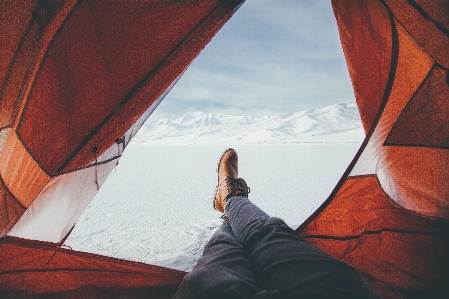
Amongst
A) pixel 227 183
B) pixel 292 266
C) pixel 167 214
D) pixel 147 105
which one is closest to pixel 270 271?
pixel 292 266

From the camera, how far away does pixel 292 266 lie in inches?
21.3

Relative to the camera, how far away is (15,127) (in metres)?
0.76

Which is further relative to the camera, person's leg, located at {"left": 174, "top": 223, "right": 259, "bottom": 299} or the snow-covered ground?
the snow-covered ground

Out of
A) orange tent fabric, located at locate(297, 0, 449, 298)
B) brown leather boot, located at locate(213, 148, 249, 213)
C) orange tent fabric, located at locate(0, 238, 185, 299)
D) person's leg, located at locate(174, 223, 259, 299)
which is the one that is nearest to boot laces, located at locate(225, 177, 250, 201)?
brown leather boot, located at locate(213, 148, 249, 213)

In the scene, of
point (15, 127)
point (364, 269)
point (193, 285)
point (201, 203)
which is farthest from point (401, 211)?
point (201, 203)

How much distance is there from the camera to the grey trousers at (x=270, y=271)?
46cm

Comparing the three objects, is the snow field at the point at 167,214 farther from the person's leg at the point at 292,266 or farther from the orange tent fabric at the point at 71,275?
the person's leg at the point at 292,266

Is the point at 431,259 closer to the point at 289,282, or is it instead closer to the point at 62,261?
the point at 289,282

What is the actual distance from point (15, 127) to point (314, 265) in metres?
0.93

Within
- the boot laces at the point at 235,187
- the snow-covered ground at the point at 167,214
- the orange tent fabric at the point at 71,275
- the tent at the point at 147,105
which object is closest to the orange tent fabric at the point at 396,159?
the tent at the point at 147,105

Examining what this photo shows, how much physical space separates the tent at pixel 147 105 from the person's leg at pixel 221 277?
41 cm

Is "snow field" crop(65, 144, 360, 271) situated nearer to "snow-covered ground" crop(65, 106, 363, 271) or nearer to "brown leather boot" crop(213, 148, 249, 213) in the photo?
"snow-covered ground" crop(65, 106, 363, 271)

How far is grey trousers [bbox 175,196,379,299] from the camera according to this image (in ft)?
1.50

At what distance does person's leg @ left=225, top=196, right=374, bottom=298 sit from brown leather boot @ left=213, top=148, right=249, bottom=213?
1.91 ft
